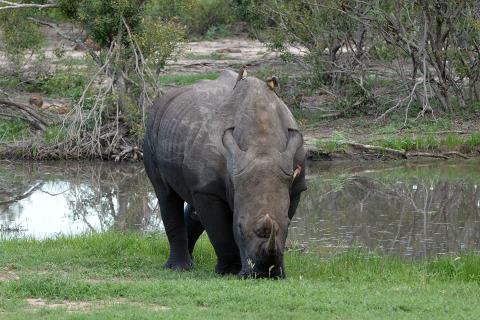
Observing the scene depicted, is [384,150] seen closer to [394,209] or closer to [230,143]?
[394,209]

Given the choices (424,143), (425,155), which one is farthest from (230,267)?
(424,143)

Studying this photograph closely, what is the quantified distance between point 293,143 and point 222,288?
2.07m

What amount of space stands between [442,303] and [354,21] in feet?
57.7

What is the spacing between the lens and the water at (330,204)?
15.7 meters

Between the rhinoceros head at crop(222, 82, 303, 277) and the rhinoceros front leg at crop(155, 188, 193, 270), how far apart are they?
1.93 meters

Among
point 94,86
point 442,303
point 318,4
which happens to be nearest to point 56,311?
point 442,303

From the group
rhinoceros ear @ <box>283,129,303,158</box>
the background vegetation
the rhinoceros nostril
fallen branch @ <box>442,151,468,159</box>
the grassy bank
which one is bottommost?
the grassy bank

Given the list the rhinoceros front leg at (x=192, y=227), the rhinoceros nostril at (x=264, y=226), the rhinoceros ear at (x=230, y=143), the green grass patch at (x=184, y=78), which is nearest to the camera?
the rhinoceros nostril at (x=264, y=226)

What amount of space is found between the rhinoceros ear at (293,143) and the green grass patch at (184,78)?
57.6ft

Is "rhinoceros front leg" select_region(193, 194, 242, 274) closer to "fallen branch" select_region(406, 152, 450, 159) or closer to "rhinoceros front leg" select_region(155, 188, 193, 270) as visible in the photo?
"rhinoceros front leg" select_region(155, 188, 193, 270)


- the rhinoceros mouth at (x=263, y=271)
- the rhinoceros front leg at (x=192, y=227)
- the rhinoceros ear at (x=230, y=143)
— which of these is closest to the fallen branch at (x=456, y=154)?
the rhinoceros front leg at (x=192, y=227)

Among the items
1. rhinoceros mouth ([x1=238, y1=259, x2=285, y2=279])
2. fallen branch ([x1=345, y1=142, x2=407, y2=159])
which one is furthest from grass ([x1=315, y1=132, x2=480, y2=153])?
rhinoceros mouth ([x1=238, y1=259, x2=285, y2=279])

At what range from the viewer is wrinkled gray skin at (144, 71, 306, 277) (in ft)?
34.7

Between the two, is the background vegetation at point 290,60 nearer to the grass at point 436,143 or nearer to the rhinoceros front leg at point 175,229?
the grass at point 436,143
